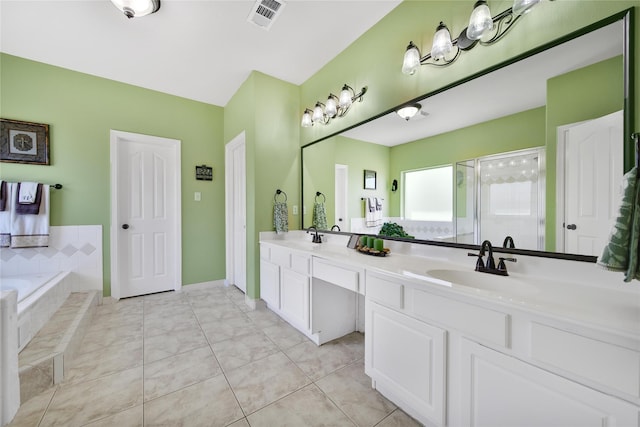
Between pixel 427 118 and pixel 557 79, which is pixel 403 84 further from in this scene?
pixel 557 79

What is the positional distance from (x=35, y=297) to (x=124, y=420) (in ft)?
4.81

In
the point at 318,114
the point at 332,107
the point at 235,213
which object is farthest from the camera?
the point at 235,213

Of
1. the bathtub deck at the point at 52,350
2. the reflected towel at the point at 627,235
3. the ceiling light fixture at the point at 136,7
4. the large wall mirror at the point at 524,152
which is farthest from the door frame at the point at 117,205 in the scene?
the reflected towel at the point at 627,235

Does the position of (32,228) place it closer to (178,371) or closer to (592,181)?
(178,371)

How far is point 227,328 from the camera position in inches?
91.9

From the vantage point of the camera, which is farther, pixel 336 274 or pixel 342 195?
pixel 342 195

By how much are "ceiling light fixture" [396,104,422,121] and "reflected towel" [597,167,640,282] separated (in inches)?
47.1

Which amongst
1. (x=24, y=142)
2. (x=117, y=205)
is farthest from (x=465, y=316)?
(x=24, y=142)

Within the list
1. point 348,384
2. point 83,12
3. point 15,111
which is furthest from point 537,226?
point 15,111

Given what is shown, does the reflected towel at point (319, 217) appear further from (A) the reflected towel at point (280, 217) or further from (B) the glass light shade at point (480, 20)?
(B) the glass light shade at point (480, 20)

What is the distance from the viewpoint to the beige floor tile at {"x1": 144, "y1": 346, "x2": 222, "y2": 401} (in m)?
1.55

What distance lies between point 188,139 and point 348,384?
347cm

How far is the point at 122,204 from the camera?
9.88 ft

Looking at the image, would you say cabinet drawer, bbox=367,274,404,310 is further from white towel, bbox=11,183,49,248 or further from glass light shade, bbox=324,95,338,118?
white towel, bbox=11,183,49,248
